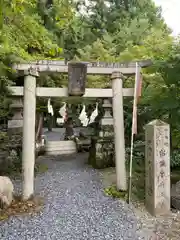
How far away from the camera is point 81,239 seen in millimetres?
3838

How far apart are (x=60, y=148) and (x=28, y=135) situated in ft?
26.4

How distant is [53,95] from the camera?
555cm

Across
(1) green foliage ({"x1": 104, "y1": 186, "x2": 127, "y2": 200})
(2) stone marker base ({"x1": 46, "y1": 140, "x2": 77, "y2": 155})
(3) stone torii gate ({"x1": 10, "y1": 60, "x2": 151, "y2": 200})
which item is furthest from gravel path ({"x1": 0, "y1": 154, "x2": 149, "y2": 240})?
(2) stone marker base ({"x1": 46, "y1": 140, "x2": 77, "y2": 155})

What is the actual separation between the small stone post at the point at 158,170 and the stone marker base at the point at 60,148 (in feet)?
27.1

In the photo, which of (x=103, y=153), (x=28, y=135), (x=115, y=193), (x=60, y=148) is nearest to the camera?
(x=28, y=135)

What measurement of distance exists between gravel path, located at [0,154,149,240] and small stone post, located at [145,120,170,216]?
545 millimetres

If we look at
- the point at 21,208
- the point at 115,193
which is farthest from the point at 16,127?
the point at 115,193

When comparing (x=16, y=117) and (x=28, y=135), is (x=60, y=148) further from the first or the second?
(x=28, y=135)

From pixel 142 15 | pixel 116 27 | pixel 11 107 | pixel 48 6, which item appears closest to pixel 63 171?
pixel 11 107

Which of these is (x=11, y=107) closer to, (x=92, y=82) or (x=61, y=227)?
(x=92, y=82)

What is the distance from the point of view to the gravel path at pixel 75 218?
13.1 ft

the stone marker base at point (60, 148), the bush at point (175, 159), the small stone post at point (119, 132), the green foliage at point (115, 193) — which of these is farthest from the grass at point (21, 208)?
the stone marker base at point (60, 148)

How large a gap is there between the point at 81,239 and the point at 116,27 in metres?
15.6

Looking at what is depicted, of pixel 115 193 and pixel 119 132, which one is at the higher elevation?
pixel 119 132
